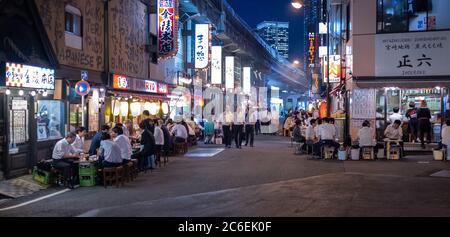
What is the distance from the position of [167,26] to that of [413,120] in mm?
13051

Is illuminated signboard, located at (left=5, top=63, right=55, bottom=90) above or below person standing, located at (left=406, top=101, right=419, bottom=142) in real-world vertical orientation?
above

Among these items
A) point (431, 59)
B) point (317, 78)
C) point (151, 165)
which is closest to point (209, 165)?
point (151, 165)

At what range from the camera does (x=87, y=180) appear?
1376 centimetres

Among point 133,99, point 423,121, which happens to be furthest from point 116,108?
point 423,121

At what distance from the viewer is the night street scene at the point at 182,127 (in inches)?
445

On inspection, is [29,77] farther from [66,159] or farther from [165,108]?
[165,108]

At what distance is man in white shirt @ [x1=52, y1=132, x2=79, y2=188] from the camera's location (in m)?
13.5

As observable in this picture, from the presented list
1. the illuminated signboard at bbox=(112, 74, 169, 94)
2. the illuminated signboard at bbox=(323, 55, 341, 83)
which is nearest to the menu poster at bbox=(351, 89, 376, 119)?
the illuminated signboard at bbox=(323, 55, 341, 83)

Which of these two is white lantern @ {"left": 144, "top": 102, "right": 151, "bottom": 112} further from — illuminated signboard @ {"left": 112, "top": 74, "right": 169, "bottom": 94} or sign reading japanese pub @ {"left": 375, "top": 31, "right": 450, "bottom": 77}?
sign reading japanese pub @ {"left": 375, "top": 31, "right": 450, "bottom": 77}

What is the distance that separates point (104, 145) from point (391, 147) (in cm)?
1151

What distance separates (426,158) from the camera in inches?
762

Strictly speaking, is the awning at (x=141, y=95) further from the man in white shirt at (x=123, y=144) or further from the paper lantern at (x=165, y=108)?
the man in white shirt at (x=123, y=144)

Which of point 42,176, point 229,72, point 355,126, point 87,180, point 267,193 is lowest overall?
point 267,193
